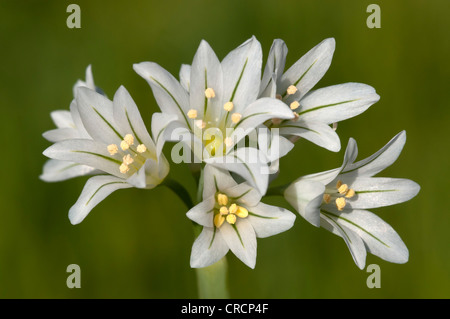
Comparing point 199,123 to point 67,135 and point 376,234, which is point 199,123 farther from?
point 376,234

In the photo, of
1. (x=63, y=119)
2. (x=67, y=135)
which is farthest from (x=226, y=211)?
(x=63, y=119)

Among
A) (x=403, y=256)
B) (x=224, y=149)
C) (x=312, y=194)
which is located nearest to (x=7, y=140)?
(x=224, y=149)

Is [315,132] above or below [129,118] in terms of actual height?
below

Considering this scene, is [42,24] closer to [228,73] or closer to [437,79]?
[228,73]

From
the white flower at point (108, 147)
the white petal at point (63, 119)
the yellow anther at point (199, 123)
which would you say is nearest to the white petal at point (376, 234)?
the yellow anther at point (199, 123)

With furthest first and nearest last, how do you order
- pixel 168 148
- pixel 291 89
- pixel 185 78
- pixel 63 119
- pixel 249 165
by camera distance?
pixel 168 148, pixel 63 119, pixel 185 78, pixel 291 89, pixel 249 165

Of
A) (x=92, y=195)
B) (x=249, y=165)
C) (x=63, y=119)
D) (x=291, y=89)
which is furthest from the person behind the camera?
(x=63, y=119)

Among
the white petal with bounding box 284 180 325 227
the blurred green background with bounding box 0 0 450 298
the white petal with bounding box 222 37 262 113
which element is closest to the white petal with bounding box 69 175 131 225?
the white petal with bounding box 222 37 262 113

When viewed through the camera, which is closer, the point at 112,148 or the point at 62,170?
the point at 112,148
